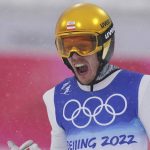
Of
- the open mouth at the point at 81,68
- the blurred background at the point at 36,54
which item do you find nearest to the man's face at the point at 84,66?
the open mouth at the point at 81,68

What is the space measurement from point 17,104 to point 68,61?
1.47 metres

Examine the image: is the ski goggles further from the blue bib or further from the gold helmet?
the blue bib

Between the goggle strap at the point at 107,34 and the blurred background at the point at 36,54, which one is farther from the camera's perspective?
the blurred background at the point at 36,54

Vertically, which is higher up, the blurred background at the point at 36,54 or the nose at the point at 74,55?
the nose at the point at 74,55

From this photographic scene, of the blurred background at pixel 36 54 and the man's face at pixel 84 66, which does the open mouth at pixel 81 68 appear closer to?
the man's face at pixel 84 66

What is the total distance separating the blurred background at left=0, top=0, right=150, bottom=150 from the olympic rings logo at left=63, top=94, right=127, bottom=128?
1.19 metres

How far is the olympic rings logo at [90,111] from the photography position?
2822 millimetres

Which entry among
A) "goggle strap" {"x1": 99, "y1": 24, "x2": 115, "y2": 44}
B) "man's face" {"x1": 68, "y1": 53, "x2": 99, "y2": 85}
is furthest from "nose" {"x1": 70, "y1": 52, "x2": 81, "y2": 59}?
"goggle strap" {"x1": 99, "y1": 24, "x2": 115, "y2": 44}

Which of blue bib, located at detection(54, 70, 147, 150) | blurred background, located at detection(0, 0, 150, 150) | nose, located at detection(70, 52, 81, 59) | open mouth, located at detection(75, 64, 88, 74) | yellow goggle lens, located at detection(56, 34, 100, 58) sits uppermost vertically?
yellow goggle lens, located at detection(56, 34, 100, 58)

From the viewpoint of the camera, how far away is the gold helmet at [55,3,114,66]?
112 inches

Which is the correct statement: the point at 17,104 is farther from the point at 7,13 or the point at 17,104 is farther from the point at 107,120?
the point at 107,120

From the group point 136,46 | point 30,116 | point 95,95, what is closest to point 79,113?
point 95,95

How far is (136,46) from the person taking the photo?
14.7 ft

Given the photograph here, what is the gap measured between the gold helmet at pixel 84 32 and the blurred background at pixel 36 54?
1.29 metres
